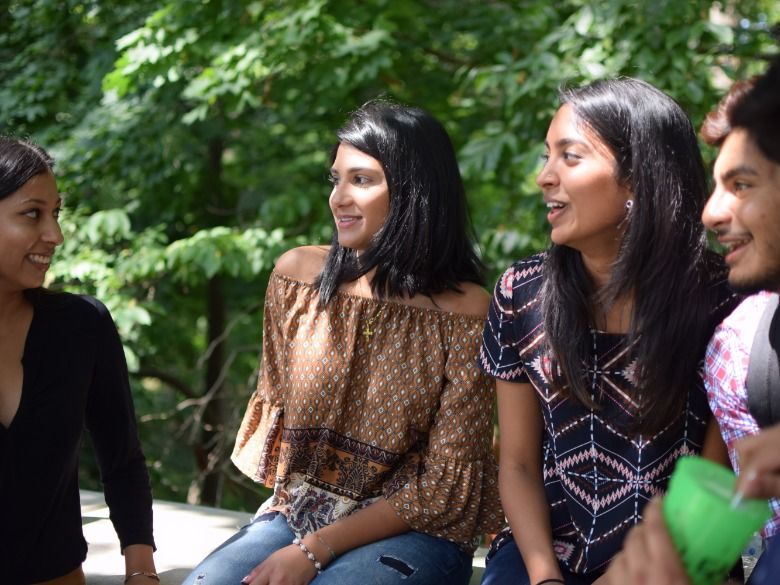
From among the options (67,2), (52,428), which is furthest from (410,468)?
(67,2)

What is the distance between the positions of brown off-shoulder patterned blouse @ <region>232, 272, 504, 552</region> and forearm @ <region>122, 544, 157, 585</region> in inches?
14.3

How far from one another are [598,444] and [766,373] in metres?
0.52

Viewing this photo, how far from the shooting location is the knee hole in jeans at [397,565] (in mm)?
2426

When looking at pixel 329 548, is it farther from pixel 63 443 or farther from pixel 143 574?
pixel 63 443

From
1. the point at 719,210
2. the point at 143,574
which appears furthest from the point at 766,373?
the point at 143,574

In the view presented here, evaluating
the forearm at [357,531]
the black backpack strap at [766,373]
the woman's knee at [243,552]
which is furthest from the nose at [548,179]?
the woman's knee at [243,552]

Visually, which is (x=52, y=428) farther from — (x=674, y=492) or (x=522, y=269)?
(x=674, y=492)

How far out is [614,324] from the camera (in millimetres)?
2283

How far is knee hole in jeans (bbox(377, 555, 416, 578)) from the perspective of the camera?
7.96 ft

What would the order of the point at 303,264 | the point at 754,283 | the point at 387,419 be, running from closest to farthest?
the point at 754,283 → the point at 387,419 → the point at 303,264

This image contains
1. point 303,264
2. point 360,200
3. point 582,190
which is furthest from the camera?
point 303,264

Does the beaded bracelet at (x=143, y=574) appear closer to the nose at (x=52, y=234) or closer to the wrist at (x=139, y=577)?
the wrist at (x=139, y=577)

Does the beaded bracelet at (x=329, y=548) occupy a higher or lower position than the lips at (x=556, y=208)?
lower

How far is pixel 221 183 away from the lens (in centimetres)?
643
